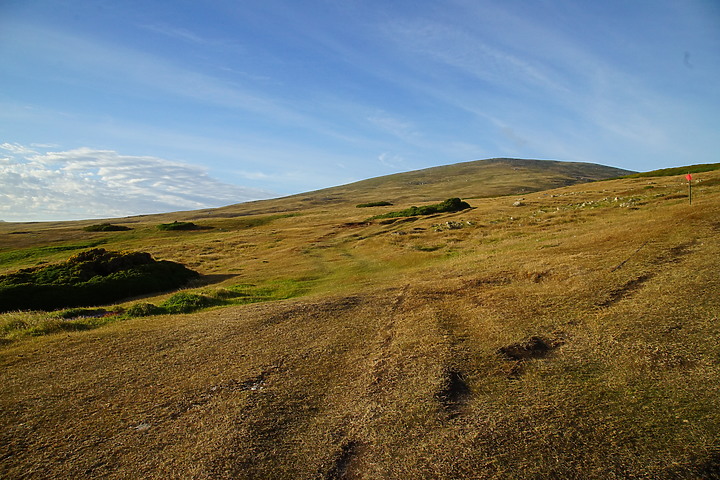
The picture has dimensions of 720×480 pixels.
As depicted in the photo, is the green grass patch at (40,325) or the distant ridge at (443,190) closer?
the green grass patch at (40,325)

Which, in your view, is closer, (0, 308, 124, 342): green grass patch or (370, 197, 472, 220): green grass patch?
(0, 308, 124, 342): green grass patch

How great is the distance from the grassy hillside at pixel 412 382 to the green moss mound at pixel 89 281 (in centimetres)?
681

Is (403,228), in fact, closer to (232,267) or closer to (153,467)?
(232,267)

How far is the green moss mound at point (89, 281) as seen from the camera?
20.6 meters

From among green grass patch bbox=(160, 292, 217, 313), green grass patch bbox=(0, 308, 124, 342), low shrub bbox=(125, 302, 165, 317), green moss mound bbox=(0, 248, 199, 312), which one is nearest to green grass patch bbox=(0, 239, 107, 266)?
green moss mound bbox=(0, 248, 199, 312)

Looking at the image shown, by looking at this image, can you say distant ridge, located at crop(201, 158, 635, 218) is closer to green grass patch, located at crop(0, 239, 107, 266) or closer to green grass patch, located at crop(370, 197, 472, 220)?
green grass patch, located at crop(370, 197, 472, 220)

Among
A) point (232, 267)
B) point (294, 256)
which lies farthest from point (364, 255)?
point (232, 267)

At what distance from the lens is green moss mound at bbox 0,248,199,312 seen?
20625 millimetres

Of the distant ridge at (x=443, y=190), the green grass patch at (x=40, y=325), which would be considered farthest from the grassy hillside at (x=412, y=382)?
the distant ridge at (x=443, y=190)

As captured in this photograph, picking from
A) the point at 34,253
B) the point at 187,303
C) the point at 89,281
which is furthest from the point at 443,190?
the point at 187,303

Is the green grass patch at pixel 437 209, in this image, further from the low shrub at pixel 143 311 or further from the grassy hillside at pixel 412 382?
the low shrub at pixel 143 311

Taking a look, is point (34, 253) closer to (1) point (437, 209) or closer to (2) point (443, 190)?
(1) point (437, 209)

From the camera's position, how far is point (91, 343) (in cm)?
1166

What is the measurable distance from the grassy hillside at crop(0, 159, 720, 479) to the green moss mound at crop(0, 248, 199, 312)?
681 cm
